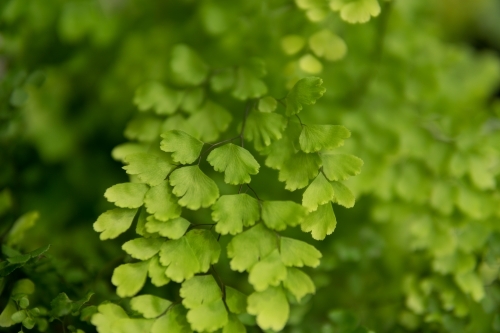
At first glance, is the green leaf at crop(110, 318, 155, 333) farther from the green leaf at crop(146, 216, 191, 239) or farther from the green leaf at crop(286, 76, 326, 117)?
the green leaf at crop(286, 76, 326, 117)

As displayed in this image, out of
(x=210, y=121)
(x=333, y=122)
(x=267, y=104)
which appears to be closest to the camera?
(x=267, y=104)

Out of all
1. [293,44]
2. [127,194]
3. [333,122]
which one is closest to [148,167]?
[127,194]

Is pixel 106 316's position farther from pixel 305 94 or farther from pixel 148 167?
pixel 305 94

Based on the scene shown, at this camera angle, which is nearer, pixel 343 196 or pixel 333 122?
pixel 343 196

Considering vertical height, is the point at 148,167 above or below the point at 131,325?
above

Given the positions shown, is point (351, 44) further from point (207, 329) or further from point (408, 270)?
point (207, 329)

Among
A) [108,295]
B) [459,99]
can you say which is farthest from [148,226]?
[459,99]
